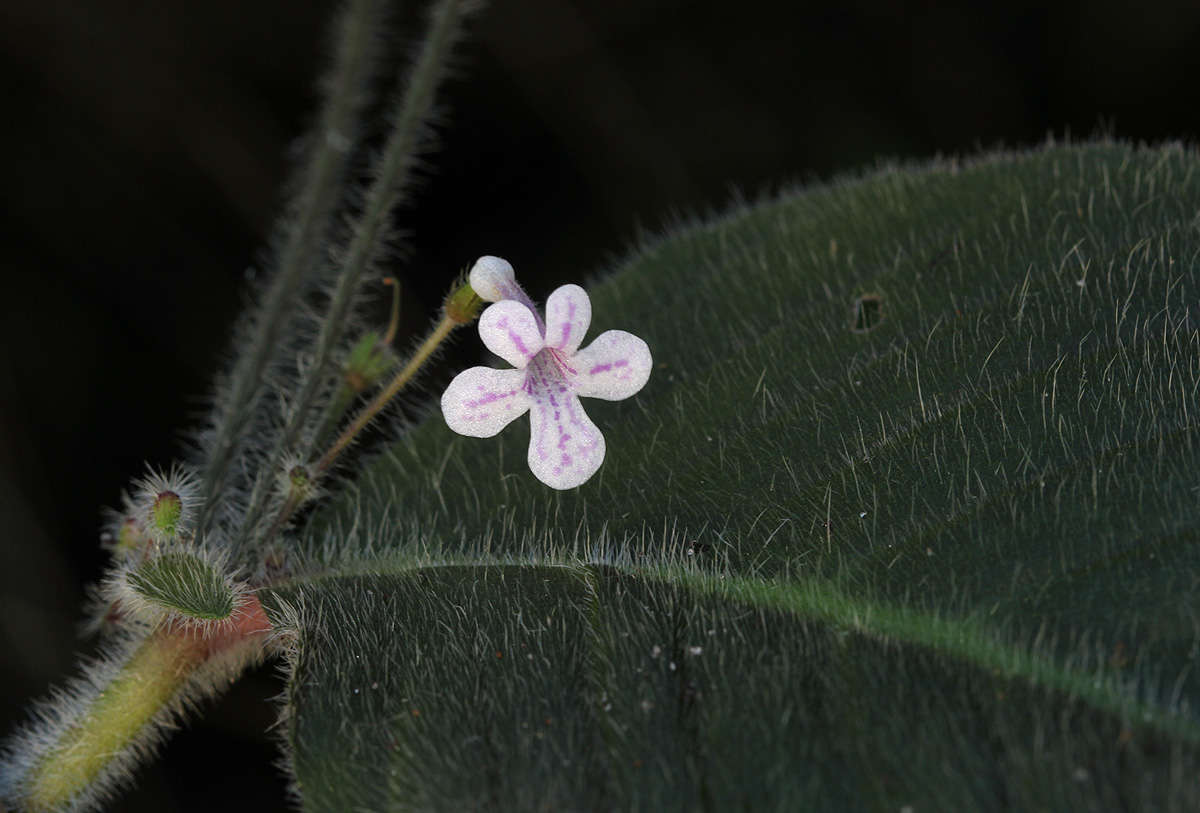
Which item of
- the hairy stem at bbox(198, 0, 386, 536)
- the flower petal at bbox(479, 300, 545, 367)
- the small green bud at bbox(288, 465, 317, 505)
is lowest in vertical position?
the small green bud at bbox(288, 465, 317, 505)

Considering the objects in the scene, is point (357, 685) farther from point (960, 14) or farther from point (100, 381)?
point (960, 14)

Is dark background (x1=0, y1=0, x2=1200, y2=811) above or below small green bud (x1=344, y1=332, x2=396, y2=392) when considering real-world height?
above

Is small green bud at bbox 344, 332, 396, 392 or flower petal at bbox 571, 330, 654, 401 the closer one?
flower petal at bbox 571, 330, 654, 401

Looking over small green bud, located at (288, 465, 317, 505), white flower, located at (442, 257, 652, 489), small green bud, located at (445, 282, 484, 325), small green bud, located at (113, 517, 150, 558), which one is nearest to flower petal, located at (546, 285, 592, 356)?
white flower, located at (442, 257, 652, 489)

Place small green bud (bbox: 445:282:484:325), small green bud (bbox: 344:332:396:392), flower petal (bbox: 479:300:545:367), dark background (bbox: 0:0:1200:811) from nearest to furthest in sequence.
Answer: flower petal (bbox: 479:300:545:367) → small green bud (bbox: 445:282:484:325) → small green bud (bbox: 344:332:396:392) → dark background (bbox: 0:0:1200:811)

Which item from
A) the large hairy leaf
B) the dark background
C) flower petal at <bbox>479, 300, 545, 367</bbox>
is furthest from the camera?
the dark background

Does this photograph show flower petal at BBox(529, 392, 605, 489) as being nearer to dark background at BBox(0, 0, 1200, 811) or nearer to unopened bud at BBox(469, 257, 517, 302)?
unopened bud at BBox(469, 257, 517, 302)

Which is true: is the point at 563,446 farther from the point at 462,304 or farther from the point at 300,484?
the point at 300,484

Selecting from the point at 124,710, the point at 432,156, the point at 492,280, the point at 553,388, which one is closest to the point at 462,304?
the point at 492,280
